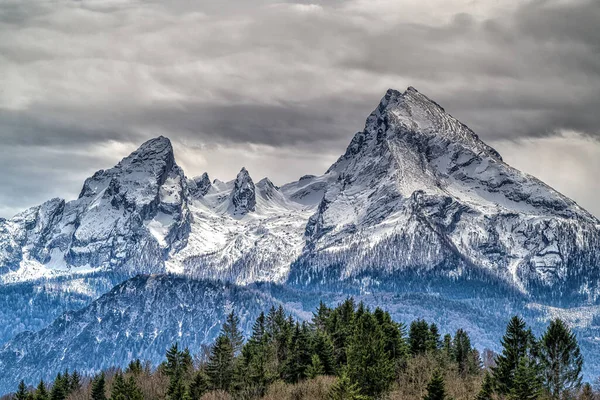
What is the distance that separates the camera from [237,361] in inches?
7702

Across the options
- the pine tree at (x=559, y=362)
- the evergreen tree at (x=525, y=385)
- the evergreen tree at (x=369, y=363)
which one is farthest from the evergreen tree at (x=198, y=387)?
the pine tree at (x=559, y=362)

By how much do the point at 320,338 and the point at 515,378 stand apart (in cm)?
5365

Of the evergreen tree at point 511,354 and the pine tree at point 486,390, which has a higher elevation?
the evergreen tree at point 511,354

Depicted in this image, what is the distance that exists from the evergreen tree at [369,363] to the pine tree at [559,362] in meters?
29.0

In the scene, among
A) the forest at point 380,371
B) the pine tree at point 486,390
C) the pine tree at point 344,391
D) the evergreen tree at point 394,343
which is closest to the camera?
the pine tree at point 344,391

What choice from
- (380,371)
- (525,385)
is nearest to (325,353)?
(380,371)

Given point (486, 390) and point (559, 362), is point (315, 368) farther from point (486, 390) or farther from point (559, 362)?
point (559, 362)

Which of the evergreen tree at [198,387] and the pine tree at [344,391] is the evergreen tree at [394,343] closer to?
the pine tree at [344,391]

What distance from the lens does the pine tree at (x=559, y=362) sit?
153m

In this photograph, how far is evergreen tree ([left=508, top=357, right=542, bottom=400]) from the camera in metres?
141

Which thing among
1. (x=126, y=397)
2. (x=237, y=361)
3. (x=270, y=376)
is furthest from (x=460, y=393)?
(x=126, y=397)

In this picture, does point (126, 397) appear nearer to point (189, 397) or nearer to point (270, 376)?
point (189, 397)

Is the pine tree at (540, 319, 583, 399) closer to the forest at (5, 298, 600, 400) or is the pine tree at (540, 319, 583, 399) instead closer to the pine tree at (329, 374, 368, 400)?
the forest at (5, 298, 600, 400)

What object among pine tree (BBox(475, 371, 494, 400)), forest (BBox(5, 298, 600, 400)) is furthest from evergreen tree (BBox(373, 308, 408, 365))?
pine tree (BBox(475, 371, 494, 400))
